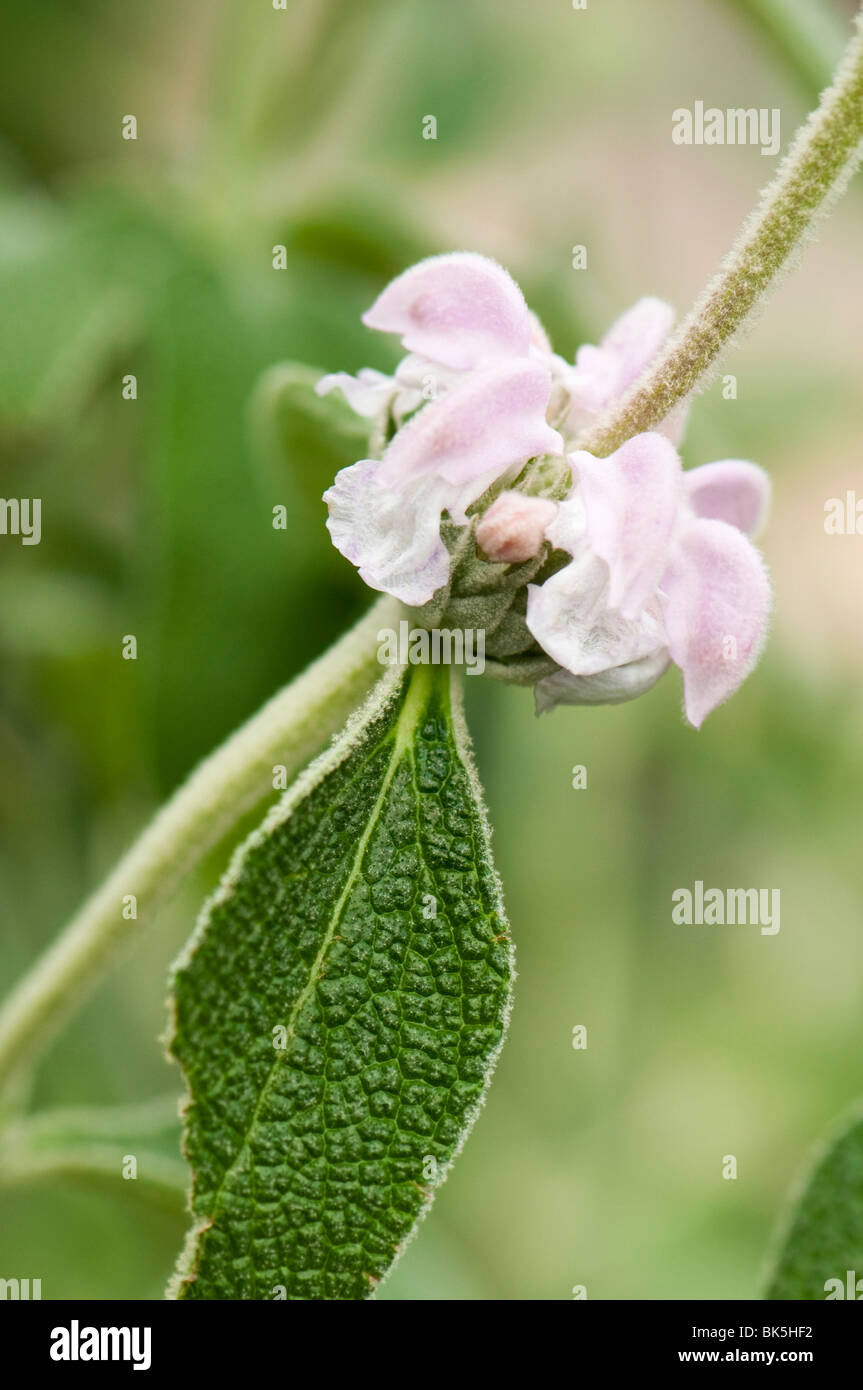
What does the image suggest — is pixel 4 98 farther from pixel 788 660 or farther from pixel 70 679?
pixel 788 660

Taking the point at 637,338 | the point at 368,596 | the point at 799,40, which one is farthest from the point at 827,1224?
the point at 799,40

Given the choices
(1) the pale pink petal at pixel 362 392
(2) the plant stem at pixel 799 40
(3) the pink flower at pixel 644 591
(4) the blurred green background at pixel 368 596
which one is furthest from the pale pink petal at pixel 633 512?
(2) the plant stem at pixel 799 40

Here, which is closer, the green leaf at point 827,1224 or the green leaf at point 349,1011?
the green leaf at point 349,1011

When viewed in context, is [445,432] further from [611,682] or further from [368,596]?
[368,596]

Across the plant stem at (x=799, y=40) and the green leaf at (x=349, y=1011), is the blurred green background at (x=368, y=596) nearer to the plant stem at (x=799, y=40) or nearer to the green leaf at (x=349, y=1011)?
the plant stem at (x=799, y=40)

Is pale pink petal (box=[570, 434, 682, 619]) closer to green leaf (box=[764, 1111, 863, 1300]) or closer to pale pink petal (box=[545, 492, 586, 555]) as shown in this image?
pale pink petal (box=[545, 492, 586, 555])

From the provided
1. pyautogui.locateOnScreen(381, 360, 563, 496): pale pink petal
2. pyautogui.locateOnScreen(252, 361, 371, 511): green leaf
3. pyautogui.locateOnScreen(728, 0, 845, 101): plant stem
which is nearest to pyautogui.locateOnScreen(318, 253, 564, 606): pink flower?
pyautogui.locateOnScreen(381, 360, 563, 496): pale pink petal
